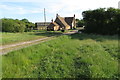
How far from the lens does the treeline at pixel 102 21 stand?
88.0 ft

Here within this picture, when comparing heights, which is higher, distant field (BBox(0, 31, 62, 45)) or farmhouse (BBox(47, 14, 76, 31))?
farmhouse (BBox(47, 14, 76, 31))

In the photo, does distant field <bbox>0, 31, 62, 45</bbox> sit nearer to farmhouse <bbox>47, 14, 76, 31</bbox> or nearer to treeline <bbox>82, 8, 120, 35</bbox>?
treeline <bbox>82, 8, 120, 35</bbox>

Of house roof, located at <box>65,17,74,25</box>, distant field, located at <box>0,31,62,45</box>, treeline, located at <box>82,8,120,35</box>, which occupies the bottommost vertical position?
distant field, located at <box>0,31,62,45</box>

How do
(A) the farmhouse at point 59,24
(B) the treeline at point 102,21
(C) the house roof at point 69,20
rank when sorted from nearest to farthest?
(B) the treeline at point 102,21
(A) the farmhouse at point 59,24
(C) the house roof at point 69,20

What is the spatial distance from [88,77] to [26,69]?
297 centimetres

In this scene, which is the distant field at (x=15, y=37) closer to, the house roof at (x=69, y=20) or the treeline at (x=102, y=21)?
the treeline at (x=102, y=21)

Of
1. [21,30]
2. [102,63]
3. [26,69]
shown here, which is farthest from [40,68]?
[21,30]

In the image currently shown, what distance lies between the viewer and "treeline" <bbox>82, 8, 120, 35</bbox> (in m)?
26.8

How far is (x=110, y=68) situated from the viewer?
259 inches

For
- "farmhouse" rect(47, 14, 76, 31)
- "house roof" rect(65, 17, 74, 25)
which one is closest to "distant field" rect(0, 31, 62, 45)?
"farmhouse" rect(47, 14, 76, 31)

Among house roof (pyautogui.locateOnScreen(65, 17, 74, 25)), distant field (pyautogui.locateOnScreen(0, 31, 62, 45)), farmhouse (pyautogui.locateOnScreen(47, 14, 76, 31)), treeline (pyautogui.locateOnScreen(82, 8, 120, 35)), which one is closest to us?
distant field (pyautogui.locateOnScreen(0, 31, 62, 45))

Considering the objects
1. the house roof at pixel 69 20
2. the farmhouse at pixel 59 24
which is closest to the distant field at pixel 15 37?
the farmhouse at pixel 59 24

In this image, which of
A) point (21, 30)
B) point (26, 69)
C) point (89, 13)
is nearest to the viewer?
point (26, 69)

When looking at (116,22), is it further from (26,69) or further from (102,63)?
(26,69)
